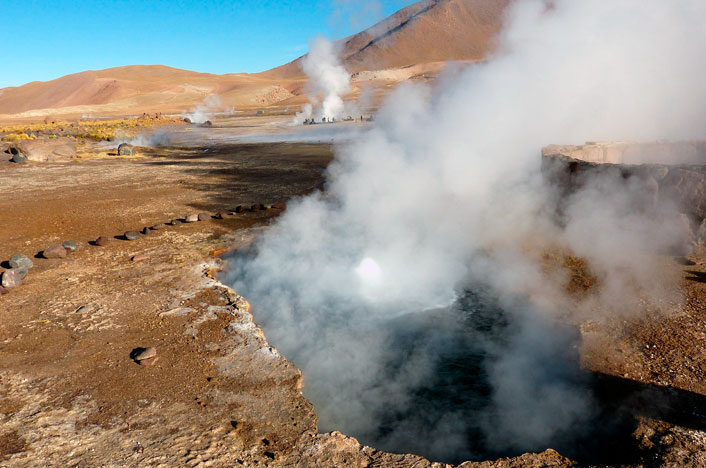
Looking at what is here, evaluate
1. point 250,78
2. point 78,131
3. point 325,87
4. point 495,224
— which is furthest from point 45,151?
point 250,78

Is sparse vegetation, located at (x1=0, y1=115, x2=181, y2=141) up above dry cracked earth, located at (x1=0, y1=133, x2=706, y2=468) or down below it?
above

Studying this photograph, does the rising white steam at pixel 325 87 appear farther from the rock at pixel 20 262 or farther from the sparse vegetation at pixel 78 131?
the rock at pixel 20 262

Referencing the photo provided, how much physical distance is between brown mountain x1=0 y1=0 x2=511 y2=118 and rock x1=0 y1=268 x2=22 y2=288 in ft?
229

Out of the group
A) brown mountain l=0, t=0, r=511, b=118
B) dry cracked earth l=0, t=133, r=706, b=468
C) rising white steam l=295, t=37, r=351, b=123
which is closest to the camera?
dry cracked earth l=0, t=133, r=706, b=468

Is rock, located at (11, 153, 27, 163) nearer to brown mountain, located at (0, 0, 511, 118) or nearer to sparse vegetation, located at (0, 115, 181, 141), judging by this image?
sparse vegetation, located at (0, 115, 181, 141)

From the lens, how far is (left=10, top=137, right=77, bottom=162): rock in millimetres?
17688

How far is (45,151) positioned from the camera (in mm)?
17828

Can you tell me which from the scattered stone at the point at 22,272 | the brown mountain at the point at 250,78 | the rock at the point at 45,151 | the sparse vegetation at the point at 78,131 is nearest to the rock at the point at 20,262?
the scattered stone at the point at 22,272

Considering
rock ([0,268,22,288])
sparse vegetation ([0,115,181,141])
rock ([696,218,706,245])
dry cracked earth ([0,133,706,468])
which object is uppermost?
sparse vegetation ([0,115,181,141])

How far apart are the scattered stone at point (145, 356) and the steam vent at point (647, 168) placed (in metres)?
6.12

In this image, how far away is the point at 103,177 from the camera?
1388 centimetres

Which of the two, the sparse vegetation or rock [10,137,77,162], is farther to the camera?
the sparse vegetation

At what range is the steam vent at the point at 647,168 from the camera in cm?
563

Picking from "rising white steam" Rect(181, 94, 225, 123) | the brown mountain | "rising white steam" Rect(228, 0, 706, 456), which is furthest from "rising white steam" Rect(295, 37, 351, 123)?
"rising white steam" Rect(228, 0, 706, 456)
